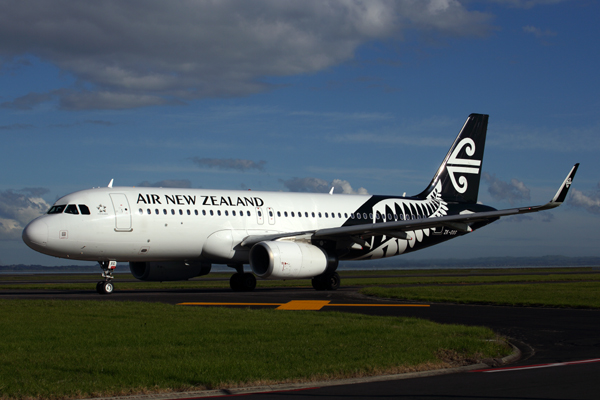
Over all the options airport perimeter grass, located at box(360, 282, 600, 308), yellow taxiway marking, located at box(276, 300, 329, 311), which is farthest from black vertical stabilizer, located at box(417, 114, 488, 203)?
yellow taxiway marking, located at box(276, 300, 329, 311)

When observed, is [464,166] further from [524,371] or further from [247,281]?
[524,371]

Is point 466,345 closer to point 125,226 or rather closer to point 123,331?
point 123,331

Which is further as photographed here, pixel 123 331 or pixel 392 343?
pixel 123 331

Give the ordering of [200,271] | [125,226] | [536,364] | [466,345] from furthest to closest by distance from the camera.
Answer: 1. [200,271]
2. [125,226]
3. [466,345]
4. [536,364]

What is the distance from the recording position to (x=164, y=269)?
2755cm

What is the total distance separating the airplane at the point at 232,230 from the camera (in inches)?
939

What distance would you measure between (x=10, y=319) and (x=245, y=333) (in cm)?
515

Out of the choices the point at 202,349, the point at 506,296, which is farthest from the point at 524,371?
the point at 506,296

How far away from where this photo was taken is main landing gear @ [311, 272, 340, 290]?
1067 inches

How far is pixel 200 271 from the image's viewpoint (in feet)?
94.6

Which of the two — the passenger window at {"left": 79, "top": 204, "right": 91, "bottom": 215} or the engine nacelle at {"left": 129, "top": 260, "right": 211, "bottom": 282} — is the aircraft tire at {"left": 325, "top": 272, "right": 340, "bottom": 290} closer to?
the engine nacelle at {"left": 129, "top": 260, "right": 211, "bottom": 282}

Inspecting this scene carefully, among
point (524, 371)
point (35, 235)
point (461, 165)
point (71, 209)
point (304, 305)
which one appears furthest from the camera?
point (461, 165)

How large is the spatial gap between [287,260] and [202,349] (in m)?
14.7

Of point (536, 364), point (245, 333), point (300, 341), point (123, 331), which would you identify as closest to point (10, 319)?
point (123, 331)
